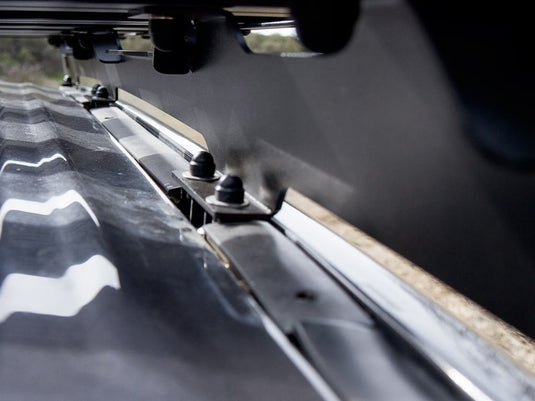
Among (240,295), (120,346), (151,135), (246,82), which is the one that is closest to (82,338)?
(120,346)

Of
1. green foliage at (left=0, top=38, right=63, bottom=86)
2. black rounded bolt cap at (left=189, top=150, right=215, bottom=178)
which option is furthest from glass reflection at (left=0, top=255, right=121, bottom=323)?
green foliage at (left=0, top=38, right=63, bottom=86)

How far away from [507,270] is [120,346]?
0.44m

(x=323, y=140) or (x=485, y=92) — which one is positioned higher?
(x=485, y=92)

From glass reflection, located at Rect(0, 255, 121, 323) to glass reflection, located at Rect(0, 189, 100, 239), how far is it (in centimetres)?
18

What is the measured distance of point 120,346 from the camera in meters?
0.53

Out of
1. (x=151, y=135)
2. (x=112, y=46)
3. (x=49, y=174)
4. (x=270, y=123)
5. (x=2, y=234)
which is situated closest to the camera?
(x=2, y=234)

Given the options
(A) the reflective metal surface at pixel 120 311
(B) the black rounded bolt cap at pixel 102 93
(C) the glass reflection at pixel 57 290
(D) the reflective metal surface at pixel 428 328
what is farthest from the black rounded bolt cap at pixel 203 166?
(B) the black rounded bolt cap at pixel 102 93

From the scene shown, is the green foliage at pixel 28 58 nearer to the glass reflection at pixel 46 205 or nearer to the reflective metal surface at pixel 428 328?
the glass reflection at pixel 46 205

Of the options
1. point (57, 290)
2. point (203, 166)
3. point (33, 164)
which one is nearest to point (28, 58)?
point (33, 164)

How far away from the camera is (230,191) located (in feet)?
3.11

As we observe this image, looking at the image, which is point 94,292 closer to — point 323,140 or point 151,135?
point 323,140

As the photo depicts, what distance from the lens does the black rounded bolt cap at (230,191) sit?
0.95 metres

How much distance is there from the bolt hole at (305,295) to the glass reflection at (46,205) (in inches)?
14.3

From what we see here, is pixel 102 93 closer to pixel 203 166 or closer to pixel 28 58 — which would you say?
pixel 203 166
